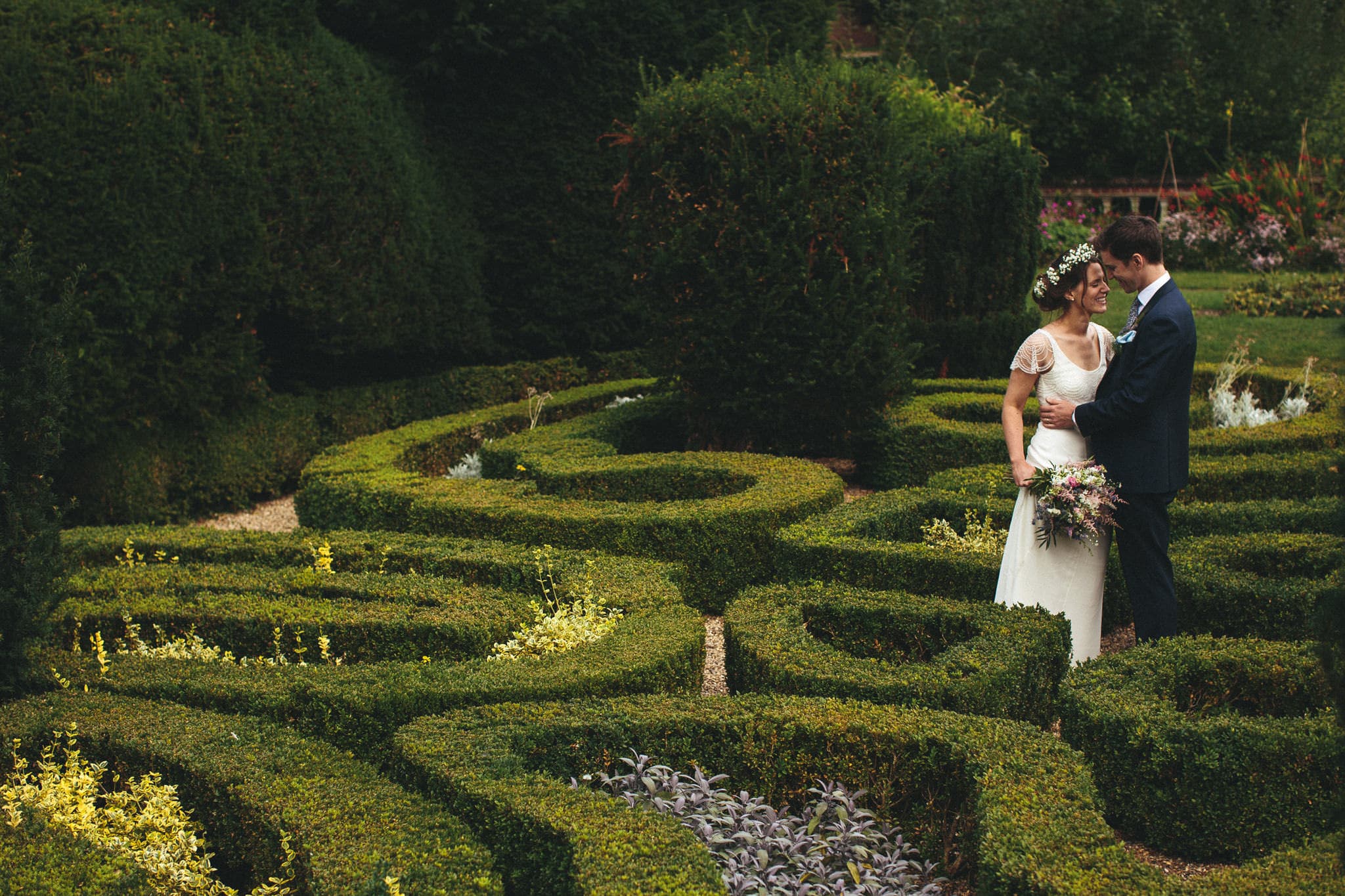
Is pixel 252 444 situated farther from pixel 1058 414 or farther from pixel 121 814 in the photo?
pixel 1058 414

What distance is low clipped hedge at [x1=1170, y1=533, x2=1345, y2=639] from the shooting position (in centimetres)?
500

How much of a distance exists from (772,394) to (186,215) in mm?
4395

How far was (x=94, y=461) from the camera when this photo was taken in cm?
820

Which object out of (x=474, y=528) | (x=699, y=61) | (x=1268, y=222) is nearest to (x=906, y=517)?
(x=474, y=528)

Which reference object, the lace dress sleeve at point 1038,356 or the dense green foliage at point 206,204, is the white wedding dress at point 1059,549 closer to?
the lace dress sleeve at point 1038,356

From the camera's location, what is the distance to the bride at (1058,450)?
5.00 metres

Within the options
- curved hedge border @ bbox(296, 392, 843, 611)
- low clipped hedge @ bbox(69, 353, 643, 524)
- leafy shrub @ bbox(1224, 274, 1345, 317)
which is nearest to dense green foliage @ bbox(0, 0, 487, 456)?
low clipped hedge @ bbox(69, 353, 643, 524)

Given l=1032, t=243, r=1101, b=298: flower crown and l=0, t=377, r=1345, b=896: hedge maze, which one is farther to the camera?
l=1032, t=243, r=1101, b=298: flower crown

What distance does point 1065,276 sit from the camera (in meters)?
4.93

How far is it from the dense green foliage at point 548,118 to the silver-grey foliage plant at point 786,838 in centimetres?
867

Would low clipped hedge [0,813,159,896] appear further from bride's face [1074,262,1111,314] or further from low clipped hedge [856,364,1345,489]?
low clipped hedge [856,364,1345,489]

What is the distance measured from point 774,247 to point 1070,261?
362cm

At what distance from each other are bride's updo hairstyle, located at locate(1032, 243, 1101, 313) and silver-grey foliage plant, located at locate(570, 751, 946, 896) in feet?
7.75

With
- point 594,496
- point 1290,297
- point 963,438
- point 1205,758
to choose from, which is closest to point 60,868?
point 1205,758
